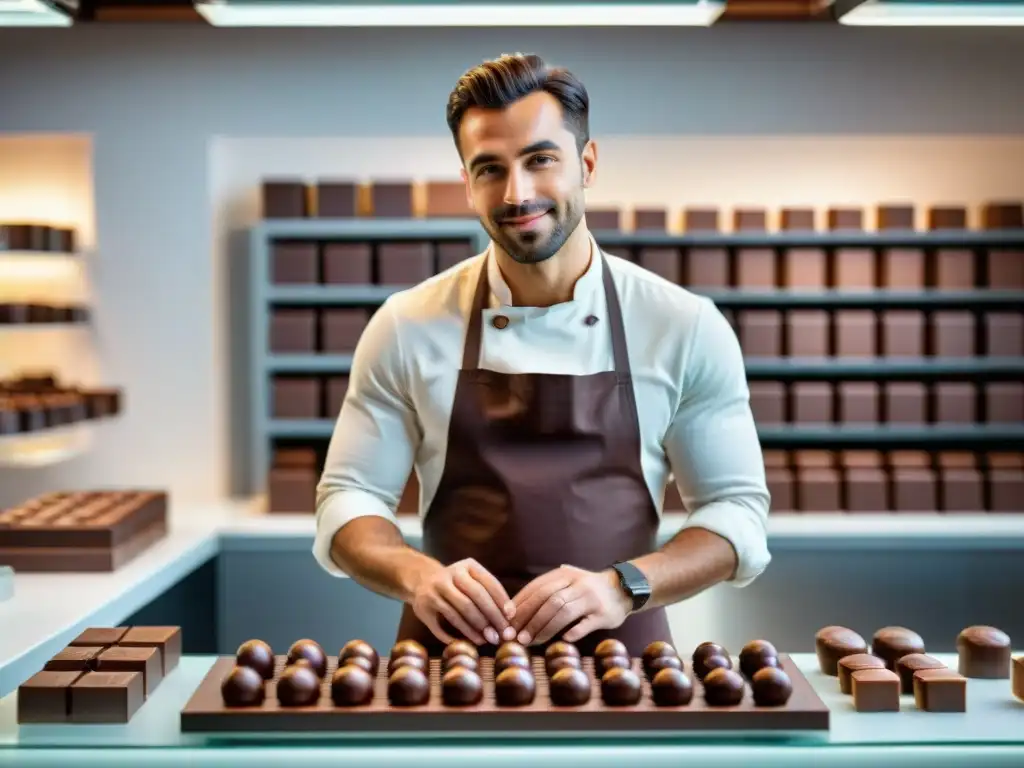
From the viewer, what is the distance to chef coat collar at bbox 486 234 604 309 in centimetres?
229

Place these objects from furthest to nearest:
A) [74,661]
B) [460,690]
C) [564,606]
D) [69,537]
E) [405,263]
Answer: [405,263] → [69,537] → [564,606] → [74,661] → [460,690]

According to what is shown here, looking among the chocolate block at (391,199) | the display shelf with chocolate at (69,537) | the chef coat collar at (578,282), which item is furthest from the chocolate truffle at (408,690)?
the chocolate block at (391,199)

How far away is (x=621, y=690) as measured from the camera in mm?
1551

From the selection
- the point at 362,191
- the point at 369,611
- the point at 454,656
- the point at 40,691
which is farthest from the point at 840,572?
the point at 40,691

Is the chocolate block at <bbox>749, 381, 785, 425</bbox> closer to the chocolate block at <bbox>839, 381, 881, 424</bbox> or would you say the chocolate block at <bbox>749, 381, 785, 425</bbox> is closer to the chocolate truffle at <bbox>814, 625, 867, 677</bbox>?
the chocolate block at <bbox>839, 381, 881, 424</bbox>

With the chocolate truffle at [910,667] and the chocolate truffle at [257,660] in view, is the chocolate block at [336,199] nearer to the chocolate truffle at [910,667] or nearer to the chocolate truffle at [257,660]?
the chocolate truffle at [257,660]

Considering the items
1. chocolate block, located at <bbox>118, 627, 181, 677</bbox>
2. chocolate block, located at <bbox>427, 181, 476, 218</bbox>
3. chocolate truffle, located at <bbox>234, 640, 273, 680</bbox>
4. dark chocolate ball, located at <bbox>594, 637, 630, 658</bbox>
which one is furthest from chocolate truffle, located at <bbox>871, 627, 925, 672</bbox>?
chocolate block, located at <bbox>427, 181, 476, 218</bbox>

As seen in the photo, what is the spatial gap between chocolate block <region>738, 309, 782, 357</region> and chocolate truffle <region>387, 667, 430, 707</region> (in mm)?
3213

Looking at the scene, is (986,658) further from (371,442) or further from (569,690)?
(371,442)

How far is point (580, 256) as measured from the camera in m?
2.31

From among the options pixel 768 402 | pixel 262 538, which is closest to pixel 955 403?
pixel 768 402

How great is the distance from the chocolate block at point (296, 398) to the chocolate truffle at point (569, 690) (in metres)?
3.15

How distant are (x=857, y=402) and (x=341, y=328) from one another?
6.05 ft

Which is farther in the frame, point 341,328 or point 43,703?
point 341,328
